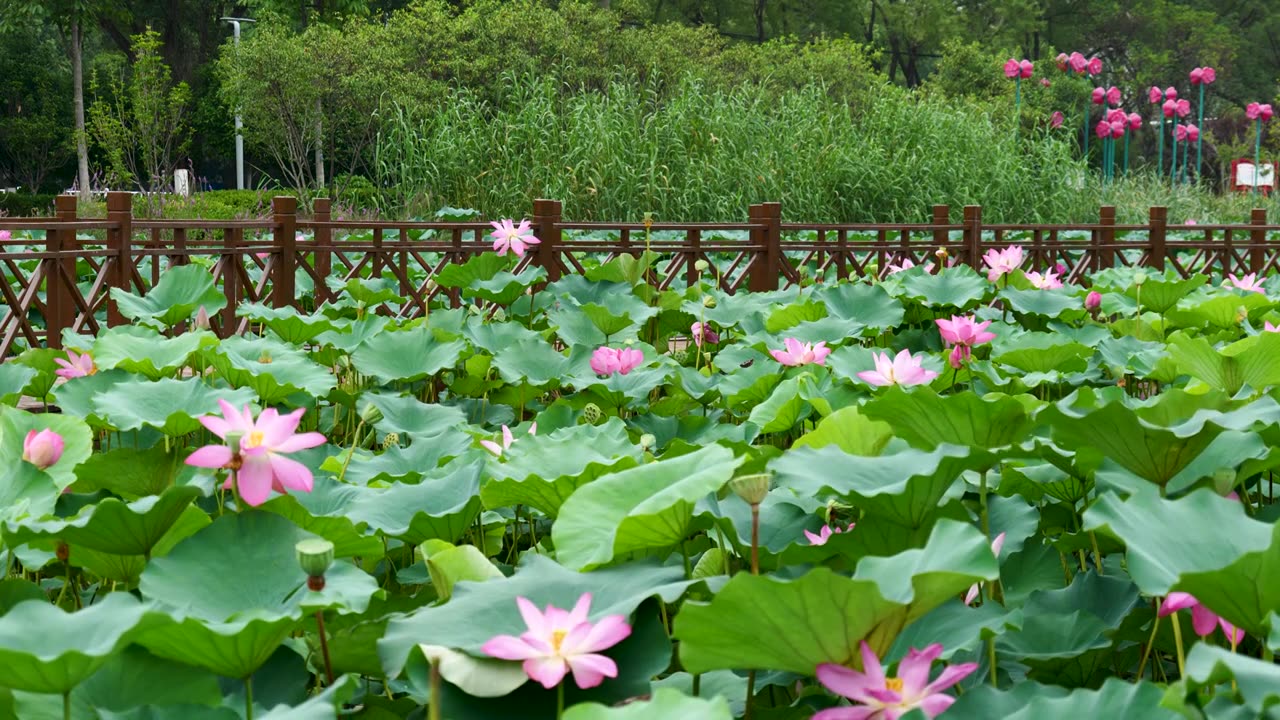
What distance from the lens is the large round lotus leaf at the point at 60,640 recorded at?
104 cm

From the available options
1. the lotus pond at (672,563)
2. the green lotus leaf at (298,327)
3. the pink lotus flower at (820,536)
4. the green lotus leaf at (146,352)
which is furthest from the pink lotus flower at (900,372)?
the green lotus leaf at (298,327)

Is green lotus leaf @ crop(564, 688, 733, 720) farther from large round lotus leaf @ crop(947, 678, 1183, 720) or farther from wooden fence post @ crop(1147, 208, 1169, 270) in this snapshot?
wooden fence post @ crop(1147, 208, 1169, 270)

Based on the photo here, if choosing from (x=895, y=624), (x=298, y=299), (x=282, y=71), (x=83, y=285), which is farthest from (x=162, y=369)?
(x=282, y=71)

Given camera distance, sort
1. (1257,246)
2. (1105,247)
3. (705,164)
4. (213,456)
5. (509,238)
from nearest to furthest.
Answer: (213,456)
(509,238)
(1105,247)
(705,164)
(1257,246)

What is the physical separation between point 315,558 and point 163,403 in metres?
1.40

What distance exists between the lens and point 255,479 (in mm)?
1475

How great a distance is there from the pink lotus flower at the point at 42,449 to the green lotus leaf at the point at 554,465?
61 cm

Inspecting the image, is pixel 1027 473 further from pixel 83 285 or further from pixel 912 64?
pixel 912 64

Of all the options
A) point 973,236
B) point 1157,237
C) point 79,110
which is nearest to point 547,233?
point 973,236

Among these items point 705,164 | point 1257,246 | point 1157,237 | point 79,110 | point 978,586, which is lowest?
point 978,586

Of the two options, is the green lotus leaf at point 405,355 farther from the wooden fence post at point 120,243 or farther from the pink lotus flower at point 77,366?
the wooden fence post at point 120,243

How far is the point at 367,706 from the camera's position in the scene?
51.2 inches

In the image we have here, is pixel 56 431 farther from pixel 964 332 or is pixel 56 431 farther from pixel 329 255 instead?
pixel 329 255

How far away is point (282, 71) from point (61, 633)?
785 inches
